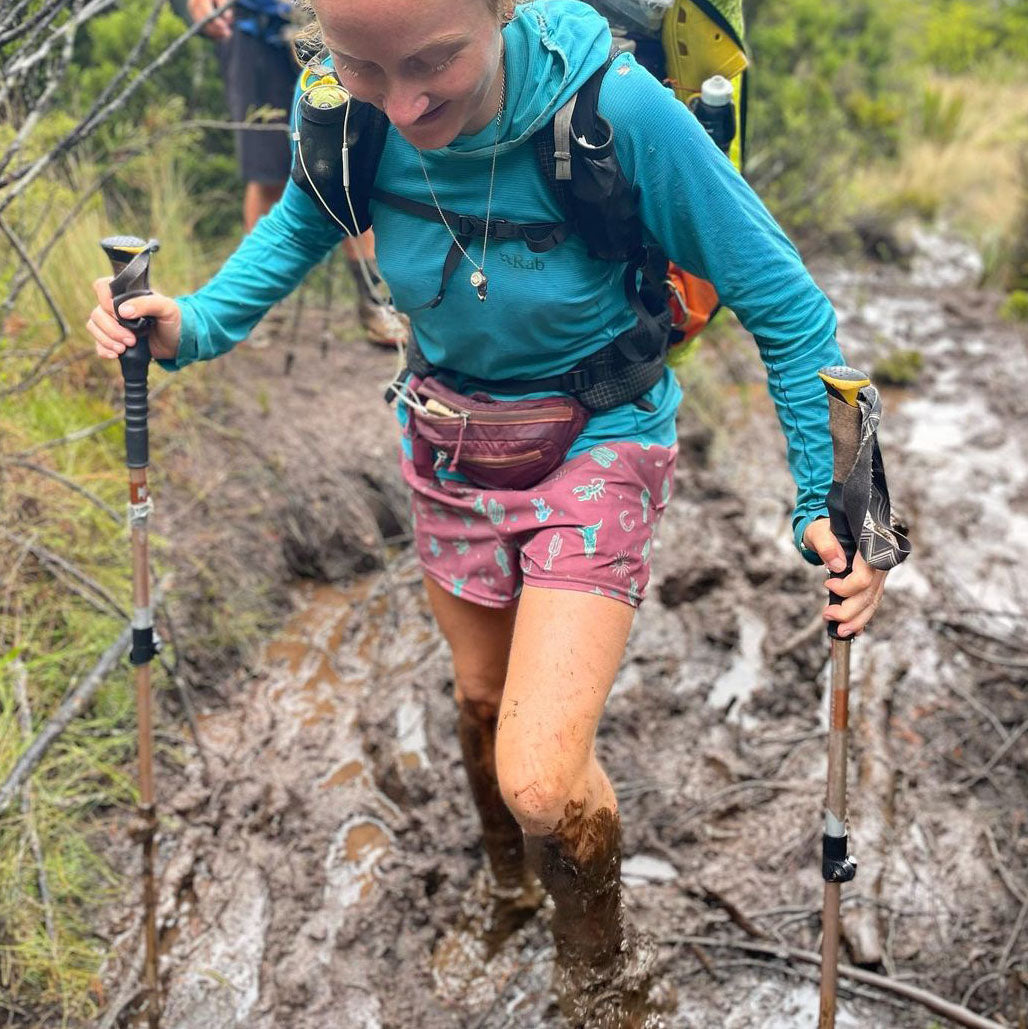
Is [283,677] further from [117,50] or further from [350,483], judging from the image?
[117,50]

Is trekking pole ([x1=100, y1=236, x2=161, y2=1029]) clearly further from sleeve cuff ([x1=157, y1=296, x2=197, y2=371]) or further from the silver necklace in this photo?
the silver necklace

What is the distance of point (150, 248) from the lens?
2.48 m

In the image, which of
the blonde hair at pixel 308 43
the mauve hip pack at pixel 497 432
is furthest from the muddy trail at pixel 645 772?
the blonde hair at pixel 308 43

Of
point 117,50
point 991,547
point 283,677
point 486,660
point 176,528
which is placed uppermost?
point 117,50

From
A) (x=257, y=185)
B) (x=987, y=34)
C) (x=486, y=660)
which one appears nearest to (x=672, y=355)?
(x=486, y=660)

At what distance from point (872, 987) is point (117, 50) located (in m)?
5.27

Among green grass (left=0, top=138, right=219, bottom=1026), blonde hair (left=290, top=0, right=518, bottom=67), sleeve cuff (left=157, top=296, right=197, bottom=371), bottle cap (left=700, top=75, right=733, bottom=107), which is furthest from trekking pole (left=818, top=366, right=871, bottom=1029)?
green grass (left=0, top=138, right=219, bottom=1026)

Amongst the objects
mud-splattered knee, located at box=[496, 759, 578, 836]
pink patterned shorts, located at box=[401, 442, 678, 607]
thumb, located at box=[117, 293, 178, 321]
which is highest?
thumb, located at box=[117, 293, 178, 321]

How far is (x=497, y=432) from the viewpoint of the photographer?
92.4 inches

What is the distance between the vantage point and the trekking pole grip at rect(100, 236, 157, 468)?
7.91 feet

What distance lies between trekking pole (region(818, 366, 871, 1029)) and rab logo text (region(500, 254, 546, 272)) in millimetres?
552

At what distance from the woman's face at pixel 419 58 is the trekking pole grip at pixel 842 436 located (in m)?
0.76

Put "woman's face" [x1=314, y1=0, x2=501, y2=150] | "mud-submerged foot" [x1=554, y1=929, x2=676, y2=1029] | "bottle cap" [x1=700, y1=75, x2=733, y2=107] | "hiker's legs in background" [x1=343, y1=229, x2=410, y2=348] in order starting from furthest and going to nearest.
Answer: "hiker's legs in background" [x1=343, y1=229, x2=410, y2=348] < "mud-submerged foot" [x1=554, y1=929, x2=676, y2=1029] < "bottle cap" [x1=700, y1=75, x2=733, y2=107] < "woman's face" [x1=314, y1=0, x2=501, y2=150]

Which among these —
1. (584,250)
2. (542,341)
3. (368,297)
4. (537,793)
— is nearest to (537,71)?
(584,250)
